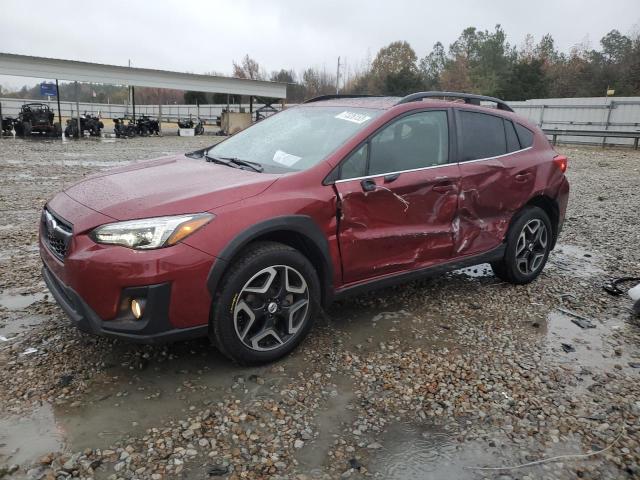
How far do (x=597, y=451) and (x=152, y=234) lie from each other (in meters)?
2.66

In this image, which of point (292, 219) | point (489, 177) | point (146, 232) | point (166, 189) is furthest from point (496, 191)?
point (146, 232)

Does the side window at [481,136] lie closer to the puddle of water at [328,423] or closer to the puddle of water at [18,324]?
the puddle of water at [328,423]

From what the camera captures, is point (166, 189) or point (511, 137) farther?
point (511, 137)

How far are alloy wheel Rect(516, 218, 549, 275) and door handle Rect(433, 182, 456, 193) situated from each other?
3.73 ft

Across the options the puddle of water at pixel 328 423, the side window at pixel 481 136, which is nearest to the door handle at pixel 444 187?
the side window at pixel 481 136

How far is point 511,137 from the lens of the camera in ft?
15.6

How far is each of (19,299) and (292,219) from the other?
8.68 feet

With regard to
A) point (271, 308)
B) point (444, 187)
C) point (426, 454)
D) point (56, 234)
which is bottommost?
point (426, 454)

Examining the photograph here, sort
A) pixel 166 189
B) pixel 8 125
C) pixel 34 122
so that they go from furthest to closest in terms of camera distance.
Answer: pixel 8 125 < pixel 34 122 < pixel 166 189

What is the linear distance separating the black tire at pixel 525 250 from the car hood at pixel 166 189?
2.60 meters

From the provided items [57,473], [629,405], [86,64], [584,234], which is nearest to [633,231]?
[584,234]

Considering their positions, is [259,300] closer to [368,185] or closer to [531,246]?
[368,185]

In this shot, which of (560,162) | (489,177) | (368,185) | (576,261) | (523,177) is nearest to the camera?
(368,185)

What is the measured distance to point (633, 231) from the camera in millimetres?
7344
